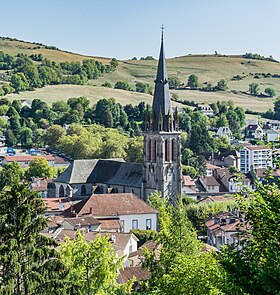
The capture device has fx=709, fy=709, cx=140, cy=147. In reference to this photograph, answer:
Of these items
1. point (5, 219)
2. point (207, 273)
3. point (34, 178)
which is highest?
point (5, 219)

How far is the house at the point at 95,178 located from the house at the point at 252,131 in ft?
256

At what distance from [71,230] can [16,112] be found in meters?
103

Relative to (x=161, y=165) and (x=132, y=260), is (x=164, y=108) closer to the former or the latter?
(x=161, y=165)

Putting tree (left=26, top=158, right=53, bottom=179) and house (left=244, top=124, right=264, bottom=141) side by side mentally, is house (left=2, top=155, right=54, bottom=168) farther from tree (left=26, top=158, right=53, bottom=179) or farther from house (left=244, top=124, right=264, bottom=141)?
house (left=244, top=124, right=264, bottom=141)

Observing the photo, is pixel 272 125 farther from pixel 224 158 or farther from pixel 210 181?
pixel 210 181

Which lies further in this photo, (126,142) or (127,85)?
(127,85)

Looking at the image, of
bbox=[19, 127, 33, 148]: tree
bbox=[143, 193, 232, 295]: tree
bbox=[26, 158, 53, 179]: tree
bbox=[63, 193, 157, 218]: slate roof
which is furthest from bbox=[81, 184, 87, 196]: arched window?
bbox=[19, 127, 33, 148]: tree

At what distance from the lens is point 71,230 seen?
4847 cm

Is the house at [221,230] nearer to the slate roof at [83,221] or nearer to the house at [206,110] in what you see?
the slate roof at [83,221]

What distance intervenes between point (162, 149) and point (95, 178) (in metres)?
11.3

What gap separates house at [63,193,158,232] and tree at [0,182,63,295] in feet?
117

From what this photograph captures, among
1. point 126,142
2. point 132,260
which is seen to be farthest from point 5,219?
point 126,142

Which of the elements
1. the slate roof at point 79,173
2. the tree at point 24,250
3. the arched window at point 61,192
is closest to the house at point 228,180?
the slate roof at point 79,173

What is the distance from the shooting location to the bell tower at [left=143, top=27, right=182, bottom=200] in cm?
6894
